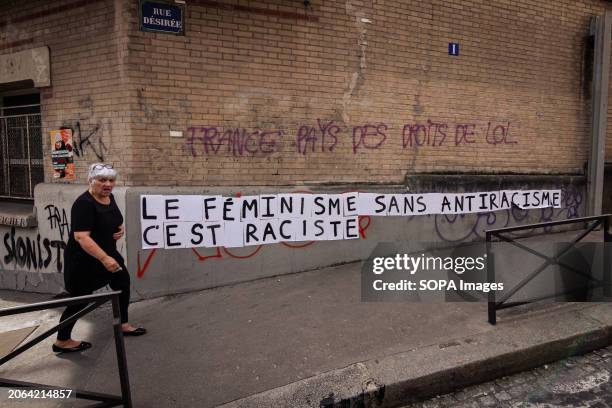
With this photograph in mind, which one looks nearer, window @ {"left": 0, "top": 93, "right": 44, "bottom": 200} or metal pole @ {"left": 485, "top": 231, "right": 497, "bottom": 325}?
metal pole @ {"left": 485, "top": 231, "right": 497, "bottom": 325}

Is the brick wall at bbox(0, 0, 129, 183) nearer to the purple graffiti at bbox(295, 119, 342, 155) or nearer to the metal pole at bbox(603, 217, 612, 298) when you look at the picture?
the purple graffiti at bbox(295, 119, 342, 155)

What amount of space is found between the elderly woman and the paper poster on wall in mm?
1920

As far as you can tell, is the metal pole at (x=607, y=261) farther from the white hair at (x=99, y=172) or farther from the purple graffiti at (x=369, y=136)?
the white hair at (x=99, y=172)

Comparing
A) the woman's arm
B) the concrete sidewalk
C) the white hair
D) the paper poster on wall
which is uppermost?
the paper poster on wall

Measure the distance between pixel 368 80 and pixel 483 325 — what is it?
3.45m

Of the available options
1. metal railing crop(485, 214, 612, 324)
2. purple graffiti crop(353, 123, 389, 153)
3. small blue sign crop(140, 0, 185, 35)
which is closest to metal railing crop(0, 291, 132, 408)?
metal railing crop(485, 214, 612, 324)

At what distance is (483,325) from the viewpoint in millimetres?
3852

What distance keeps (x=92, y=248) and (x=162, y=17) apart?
9.03 ft

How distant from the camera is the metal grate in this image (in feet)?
19.3

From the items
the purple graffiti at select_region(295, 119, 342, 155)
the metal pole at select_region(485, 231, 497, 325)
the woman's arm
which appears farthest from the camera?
the purple graffiti at select_region(295, 119, 342, 155)

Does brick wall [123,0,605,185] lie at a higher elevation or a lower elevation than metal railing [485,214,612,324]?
higher

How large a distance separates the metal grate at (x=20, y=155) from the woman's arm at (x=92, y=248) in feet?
10.4

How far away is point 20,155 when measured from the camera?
6082mm

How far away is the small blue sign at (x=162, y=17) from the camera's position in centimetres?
461
